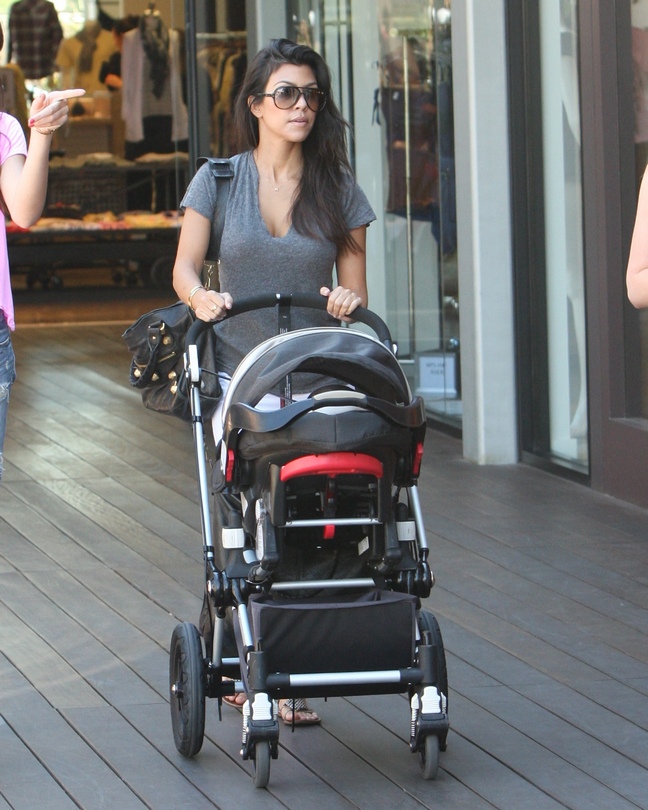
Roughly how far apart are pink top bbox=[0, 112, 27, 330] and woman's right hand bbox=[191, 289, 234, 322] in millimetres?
472

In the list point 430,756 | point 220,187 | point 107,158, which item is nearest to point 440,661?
point 430,756

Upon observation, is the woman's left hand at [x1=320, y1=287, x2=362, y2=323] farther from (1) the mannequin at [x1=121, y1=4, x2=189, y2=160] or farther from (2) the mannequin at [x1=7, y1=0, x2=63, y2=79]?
(2) the mannequin at [x1=7, y1=0, x2=63, y2=79]

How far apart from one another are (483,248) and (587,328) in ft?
2.70

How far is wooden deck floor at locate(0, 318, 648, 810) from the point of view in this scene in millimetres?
3752

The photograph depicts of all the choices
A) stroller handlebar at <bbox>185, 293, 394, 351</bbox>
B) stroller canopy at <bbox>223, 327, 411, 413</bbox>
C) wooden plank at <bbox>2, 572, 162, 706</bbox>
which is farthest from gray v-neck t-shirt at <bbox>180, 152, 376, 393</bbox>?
wooden plank at <bbox>2, 572, 162, 706</bbox>

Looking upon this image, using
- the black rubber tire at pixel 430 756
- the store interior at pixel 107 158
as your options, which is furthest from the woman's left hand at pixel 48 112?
the store interior at pixel 107 158

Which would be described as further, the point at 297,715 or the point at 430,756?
the point at 297,715

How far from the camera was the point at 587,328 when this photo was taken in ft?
23.2

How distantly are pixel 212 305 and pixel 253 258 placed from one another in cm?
30

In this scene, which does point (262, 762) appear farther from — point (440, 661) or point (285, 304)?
point (285, 304)

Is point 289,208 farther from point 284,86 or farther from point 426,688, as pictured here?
point 426,688

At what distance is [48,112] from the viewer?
3660mm

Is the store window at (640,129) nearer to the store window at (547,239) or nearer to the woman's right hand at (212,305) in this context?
the store window at (547,239)

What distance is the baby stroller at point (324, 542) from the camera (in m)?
3.44
